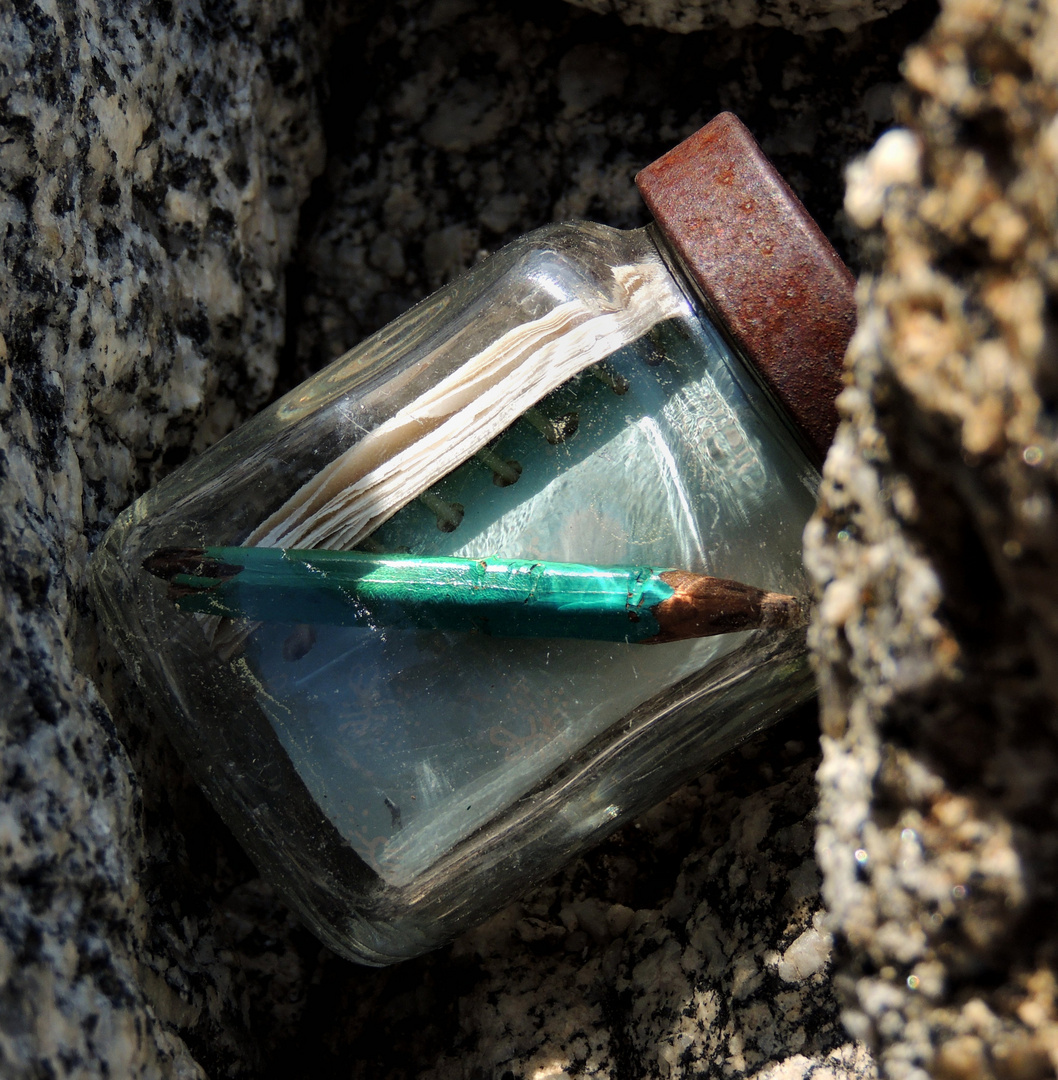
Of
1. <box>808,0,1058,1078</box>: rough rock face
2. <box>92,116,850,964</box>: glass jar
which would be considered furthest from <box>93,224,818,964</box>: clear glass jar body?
<box>808,0,1058,1078</box>: rough rock face

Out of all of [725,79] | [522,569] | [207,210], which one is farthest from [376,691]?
[725,79]

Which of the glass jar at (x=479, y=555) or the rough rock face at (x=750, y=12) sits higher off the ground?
the rough rock face at (x=750, y=12)

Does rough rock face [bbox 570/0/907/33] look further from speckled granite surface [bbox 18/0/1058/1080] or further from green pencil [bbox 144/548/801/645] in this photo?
green pencil [bbox 144/548/801/645]

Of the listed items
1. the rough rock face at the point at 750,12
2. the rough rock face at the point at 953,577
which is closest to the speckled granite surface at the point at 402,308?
the rough rock face at the point at 953,577

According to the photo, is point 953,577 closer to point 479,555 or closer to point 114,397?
point 479,555

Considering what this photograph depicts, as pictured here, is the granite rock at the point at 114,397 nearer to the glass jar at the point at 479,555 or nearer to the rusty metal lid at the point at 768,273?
the glass jar at the point at 479,555

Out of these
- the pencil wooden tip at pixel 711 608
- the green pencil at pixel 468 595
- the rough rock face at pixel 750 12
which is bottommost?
the pencil wooden tip at pixel 711 608

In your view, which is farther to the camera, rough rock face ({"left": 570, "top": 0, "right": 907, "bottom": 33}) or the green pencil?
rough rock face ({"left": 570, "top": 0, "right": 907, "bottom": 33})
